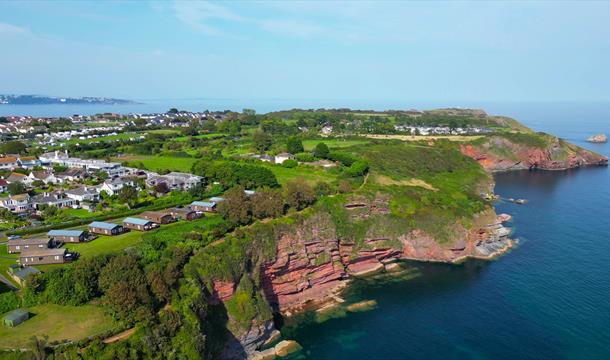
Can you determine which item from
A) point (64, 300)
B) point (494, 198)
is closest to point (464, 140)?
point (494, 198)

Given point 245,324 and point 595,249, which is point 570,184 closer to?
point 595,249

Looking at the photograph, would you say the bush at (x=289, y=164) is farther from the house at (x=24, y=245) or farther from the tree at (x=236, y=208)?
the house at (x=24, y=245)

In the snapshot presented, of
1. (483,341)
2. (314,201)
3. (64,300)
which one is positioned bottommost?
(483,341)

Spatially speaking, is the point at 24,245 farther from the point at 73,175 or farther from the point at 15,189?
the point at 73,175

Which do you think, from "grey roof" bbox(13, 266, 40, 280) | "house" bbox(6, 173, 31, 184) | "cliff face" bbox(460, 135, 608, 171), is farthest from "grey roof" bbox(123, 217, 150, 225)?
"cliff face" bbox(460, 135, 608, 171)

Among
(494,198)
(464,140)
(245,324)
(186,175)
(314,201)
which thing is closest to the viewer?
(245,324)

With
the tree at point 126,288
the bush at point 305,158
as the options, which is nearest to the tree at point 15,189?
the tree at point 126,288

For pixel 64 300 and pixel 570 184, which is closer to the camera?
pixel 64 300
